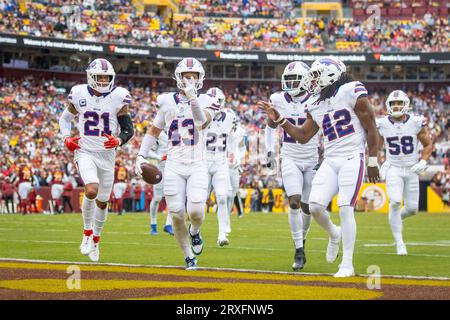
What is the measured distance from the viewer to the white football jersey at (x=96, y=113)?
36.7ft

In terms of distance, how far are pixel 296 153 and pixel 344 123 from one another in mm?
1754

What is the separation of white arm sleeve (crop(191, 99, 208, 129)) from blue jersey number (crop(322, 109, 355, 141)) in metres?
1.27

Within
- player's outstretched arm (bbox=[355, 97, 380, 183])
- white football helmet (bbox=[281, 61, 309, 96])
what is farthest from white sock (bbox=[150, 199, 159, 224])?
player's outstretched arm (bbox=[355, 97, 380, 183])

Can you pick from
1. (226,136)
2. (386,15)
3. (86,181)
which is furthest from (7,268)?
(386,15)

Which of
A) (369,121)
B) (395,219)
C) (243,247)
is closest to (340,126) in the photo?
(369,121)

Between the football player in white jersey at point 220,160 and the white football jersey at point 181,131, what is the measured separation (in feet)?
12.1

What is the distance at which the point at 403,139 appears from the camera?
13.1m

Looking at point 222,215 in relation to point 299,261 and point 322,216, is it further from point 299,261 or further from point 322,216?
point 322,216

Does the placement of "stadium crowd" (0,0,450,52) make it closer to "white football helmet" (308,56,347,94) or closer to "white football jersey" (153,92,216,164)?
"white football jersey" (153,92,216,164)

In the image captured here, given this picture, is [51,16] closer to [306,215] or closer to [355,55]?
[355,55]

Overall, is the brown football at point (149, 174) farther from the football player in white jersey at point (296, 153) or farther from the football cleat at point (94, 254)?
the football player in white jersey at point (296, 153)

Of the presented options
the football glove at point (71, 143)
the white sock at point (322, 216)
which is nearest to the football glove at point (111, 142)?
the football glove at point (71, 143)

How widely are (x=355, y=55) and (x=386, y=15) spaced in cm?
704
